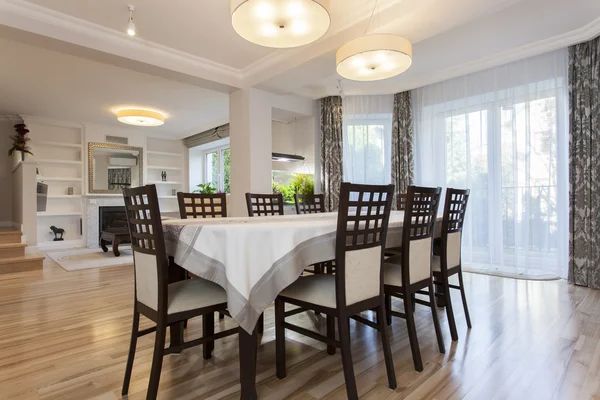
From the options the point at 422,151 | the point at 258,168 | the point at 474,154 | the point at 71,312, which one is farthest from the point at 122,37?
the point at 474,154

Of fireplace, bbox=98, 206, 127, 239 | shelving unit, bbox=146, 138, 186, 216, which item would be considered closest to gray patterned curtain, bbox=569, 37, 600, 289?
shelving unit, bbox=146, 138, 186, 216

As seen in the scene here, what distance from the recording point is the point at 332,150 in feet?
17.9

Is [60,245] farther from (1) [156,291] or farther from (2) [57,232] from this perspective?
(1) [156,291]

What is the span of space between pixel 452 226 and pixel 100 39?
364cm

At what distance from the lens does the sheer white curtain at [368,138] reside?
5.31 meters

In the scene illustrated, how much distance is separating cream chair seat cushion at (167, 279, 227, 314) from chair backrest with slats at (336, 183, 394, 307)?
1.93 ft

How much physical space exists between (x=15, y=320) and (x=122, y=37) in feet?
9.10

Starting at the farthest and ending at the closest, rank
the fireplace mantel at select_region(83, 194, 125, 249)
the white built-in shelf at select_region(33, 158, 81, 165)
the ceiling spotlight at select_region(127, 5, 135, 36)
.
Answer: the fireplace mantel at select_region(83, 194, 125, 249) < the white built-in shelf at select_region(33, 158, 81, 165) < the ceiling spotlight at select_region(127, 5, 135, 36)

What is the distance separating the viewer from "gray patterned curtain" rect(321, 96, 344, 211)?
5398mm

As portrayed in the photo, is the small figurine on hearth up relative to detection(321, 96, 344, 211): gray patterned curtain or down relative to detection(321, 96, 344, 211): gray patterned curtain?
down

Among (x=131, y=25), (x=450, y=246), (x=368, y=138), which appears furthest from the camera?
(x=368, y=138)

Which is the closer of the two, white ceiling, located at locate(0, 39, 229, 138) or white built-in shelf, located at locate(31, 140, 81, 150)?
white ceiling, located at locate(0, 39, 229, 138)

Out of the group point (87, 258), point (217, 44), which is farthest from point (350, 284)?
point (87, 258)

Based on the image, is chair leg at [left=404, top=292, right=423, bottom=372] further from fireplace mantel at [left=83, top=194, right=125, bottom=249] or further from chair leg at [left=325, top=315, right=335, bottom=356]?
fireplace mantel at [left=83, top=194, right=125, bottom=249]
